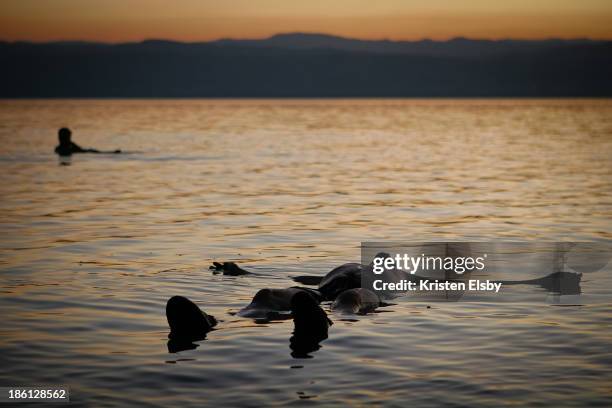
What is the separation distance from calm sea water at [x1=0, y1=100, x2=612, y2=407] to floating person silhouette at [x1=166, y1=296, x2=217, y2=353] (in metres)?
0.20

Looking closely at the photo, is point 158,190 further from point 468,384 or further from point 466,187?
point 468,384

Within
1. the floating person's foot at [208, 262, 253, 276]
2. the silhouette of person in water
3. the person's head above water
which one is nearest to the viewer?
the floating person's foot at [208, 262, 253, 276]

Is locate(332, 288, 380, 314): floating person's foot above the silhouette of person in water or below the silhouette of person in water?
below

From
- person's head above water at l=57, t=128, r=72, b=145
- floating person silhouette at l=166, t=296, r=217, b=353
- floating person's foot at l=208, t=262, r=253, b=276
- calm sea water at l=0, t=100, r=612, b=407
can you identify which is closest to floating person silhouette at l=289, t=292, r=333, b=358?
calm sea water at l=0, t=100, r=612, b=407

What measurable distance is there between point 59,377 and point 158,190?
2270cm

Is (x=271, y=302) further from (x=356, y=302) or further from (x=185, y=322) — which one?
(x=185, y=322)

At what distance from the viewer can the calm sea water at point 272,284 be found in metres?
10.1

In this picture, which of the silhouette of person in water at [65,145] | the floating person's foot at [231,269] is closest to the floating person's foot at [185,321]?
the floating person's foot at [231,269]

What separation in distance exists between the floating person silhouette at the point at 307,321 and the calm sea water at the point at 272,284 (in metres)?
0.20

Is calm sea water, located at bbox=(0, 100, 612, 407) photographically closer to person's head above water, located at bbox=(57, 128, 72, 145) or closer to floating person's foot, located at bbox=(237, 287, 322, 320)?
floating person's foot, located at bbox=(237, 287, 322, 320)

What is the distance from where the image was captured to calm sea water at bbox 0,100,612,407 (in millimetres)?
10094

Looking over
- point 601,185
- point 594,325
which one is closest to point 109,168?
point 601,185

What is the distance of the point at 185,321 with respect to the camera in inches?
483

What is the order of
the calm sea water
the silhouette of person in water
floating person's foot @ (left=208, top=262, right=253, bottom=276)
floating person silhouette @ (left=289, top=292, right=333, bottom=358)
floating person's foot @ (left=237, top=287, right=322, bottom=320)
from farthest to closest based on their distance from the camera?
the silhouette of person in water, floating person's foot @ (left=208, top=262, right=253, bottom=276), floating person's foot @ (left=237, top=287, right=322, bottom=320), floating person silhouette @ (left=289, top=292, right=333, bottom=358), the calm sea water
